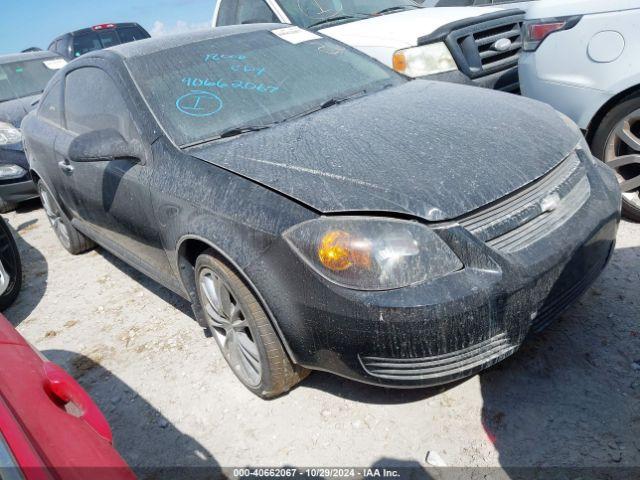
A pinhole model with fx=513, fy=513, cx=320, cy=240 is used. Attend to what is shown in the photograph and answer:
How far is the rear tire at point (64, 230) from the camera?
A: 4371 mm

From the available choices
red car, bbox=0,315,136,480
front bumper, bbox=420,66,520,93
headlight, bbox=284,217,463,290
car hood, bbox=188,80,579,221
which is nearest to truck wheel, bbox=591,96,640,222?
car hood, bbox=188,80,579,221

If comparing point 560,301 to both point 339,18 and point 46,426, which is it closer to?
point 46,426

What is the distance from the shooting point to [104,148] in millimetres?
2623

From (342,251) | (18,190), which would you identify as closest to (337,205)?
(342,251)

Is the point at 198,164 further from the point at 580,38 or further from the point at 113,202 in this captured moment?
the point at 580,38

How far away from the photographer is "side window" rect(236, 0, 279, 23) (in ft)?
17.3

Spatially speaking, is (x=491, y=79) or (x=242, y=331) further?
(x=491, y=79)

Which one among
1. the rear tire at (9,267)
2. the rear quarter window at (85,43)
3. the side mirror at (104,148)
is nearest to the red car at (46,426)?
the side mirror at (104,148)

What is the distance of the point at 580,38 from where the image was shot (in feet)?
10.6

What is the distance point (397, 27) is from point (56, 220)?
3.58 meters

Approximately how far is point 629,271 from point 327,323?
6.65ft

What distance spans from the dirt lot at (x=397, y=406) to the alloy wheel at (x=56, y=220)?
63.3 inches

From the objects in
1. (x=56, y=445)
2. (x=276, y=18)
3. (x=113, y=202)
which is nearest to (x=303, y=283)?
(x=56, y=445)

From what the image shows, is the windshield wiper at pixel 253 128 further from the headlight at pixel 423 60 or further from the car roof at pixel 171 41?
the headlight at pixel 423 60
